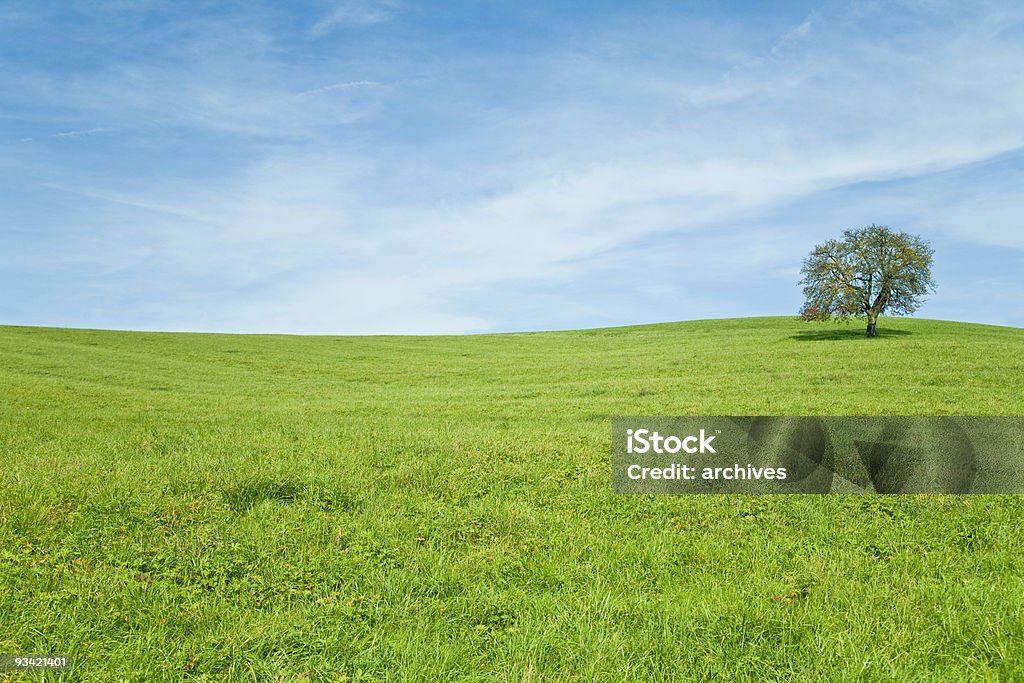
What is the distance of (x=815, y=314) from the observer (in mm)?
59188

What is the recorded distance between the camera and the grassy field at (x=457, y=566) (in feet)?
19.7

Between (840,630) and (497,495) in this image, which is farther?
(497,495)

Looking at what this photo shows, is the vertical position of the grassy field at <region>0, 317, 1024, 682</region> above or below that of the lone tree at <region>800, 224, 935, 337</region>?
below

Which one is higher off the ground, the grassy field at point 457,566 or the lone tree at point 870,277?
the lone tree at point 870,277

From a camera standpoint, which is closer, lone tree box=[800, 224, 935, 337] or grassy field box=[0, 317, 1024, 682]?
grassy field box=[0, 317, 1024, 682]

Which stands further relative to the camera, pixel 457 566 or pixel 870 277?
pixel 870 277

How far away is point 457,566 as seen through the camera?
25.7 feet

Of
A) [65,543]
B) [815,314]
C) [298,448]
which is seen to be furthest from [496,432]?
[815,314]

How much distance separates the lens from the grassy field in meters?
6.02

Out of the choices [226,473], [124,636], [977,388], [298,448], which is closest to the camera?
[124,636]

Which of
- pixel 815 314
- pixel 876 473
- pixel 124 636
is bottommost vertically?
pixel 124 636

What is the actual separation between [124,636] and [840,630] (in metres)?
6.88

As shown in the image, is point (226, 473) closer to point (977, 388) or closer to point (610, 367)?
point (977, 388)

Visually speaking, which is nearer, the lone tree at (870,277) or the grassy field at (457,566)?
the grassy field at (457,566)
